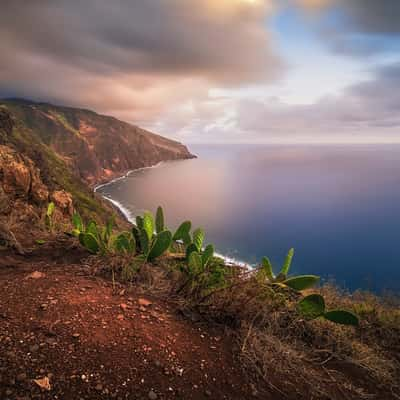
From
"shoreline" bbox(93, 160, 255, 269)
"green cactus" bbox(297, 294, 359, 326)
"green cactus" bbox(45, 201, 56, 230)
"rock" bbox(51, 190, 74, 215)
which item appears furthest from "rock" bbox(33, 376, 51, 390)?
"rock" bbox(51, 190, 74, 215)

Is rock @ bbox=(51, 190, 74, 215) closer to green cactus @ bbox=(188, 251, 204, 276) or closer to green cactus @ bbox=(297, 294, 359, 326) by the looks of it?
green cactus @ bbox=(188, 251, 204, 276)

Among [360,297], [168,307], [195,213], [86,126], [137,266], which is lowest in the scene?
[195,213]

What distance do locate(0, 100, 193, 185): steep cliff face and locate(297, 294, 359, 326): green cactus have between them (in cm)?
12368

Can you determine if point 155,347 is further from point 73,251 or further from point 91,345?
point 73,251

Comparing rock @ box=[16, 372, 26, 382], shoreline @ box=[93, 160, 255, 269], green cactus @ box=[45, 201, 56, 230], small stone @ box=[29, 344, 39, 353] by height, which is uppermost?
green cactus @ box=[45, 201, 56, 230]

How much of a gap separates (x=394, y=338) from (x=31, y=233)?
722 cm

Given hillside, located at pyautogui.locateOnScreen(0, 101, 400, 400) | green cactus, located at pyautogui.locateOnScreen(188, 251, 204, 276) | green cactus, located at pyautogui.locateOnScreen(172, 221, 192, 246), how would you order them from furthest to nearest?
green cactus, located at pyautogui.locateOnScreen(172, 221, 192, 246)
green cactus, located at pyautogui.locateOnScreen(188, 251, 204, 276)
hillside, located at pyautogui.locateOnScreen(0, 101, 400, 400)

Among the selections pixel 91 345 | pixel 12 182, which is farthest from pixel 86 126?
pixel 91 345

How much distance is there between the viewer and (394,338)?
15.3ft

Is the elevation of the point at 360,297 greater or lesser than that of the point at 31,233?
lesser

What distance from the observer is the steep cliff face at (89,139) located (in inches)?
5187

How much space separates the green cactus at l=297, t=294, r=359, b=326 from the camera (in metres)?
3.38

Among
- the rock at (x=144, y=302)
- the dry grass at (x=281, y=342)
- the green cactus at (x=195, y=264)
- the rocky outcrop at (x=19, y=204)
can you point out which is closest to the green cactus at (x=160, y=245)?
the dry grass at (x=281, y=342)

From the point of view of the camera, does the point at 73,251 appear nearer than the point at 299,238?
Yes
